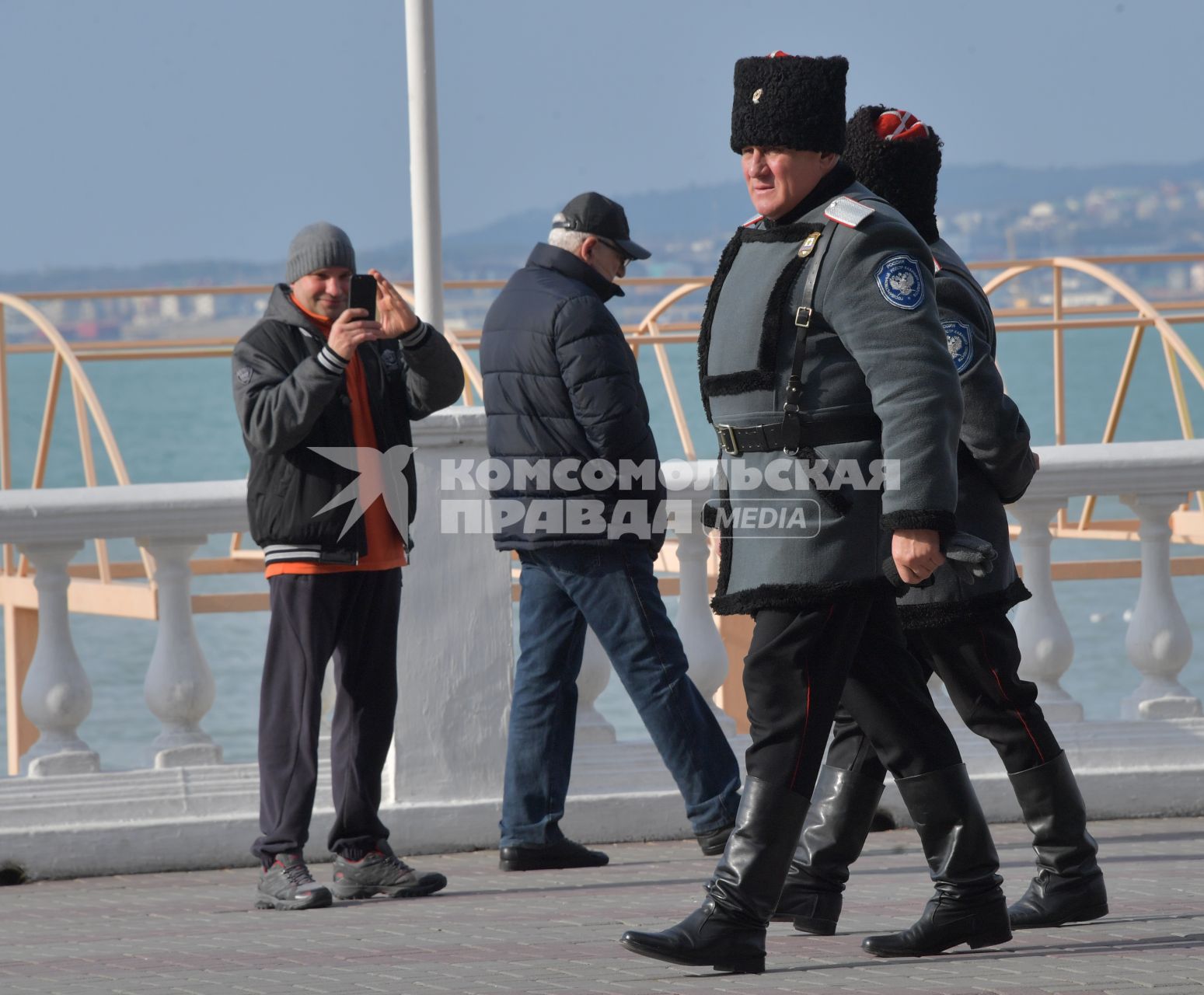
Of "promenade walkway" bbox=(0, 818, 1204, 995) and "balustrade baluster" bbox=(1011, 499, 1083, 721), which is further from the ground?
"balustrade baluster" bbox=(1011, 499, 1083, 721)

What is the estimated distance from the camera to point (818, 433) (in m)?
4.16

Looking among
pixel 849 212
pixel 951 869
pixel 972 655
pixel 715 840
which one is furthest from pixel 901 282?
pixel 715 840

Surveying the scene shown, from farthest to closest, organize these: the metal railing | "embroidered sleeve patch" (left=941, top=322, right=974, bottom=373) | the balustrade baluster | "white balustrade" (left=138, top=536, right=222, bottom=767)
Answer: the metal railing → the balustrade baluster → "white balustrade" (left=138, top=536, right=222, bottom=767) → "embroidered sleeve patch" (left=941, top=322, right=974, bottom=373)

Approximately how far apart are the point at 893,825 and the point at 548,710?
1247 mm

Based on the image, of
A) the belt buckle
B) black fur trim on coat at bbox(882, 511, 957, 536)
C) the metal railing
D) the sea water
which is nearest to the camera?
black fur trim on coat at bbox(882, 511, 957, 536)

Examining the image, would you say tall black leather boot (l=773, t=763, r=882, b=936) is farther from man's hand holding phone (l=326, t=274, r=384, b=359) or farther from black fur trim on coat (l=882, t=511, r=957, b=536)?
man's hand holding phone (l=326, t=274, r=384, b=359)

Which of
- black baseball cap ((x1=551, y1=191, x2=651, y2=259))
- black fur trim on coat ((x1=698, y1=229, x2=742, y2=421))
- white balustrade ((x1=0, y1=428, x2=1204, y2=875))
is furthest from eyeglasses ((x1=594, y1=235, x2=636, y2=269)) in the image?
black fur trim on coat ((x1=698, y1=229, x2=742, y2=421))

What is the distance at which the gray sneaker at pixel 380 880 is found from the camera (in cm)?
555

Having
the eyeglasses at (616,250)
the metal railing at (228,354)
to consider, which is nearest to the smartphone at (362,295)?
the eyeglasses at (616,250)

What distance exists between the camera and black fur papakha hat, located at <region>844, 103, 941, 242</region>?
469 centimetres

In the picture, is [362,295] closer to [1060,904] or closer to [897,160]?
[897,160]

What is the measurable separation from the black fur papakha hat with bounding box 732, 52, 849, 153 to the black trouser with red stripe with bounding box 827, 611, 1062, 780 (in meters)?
1.13

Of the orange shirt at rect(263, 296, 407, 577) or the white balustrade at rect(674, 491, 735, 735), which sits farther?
the white balustrade at rect(674, 491, 735, 735)

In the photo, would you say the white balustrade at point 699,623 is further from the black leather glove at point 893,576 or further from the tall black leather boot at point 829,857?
the black leather glove at point 893,576
